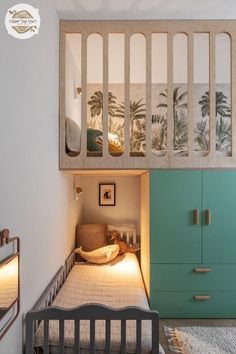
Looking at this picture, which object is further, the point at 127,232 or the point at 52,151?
the point at 127,232

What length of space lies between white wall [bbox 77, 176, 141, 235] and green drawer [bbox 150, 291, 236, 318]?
1178 mm

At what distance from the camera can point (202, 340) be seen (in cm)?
215

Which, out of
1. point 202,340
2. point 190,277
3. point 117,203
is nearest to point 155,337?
point 202,340

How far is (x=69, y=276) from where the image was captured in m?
2.60

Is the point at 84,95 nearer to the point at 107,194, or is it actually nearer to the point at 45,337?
the point at 107,194

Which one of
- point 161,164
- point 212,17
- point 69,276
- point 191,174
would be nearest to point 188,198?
point 191,174

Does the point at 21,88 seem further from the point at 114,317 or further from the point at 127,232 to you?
the point at 127,232

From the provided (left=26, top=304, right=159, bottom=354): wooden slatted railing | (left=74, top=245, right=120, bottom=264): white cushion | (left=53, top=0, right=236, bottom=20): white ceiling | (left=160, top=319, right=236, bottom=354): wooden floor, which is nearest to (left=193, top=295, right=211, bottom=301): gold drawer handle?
(left=160, top=319, right=236, bottom=354): wooden floor

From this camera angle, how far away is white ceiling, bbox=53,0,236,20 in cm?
224

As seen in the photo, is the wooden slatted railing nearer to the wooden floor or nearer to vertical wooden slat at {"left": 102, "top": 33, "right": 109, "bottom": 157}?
the wooden floor

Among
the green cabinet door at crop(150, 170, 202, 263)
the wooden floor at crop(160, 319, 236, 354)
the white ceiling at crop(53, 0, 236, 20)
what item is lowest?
the wooden floor at crop(160, 319, 236, 354)

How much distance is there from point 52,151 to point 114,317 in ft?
4.34

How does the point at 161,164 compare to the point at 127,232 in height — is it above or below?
above

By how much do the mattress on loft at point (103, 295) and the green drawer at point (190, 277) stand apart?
194 millimetres
